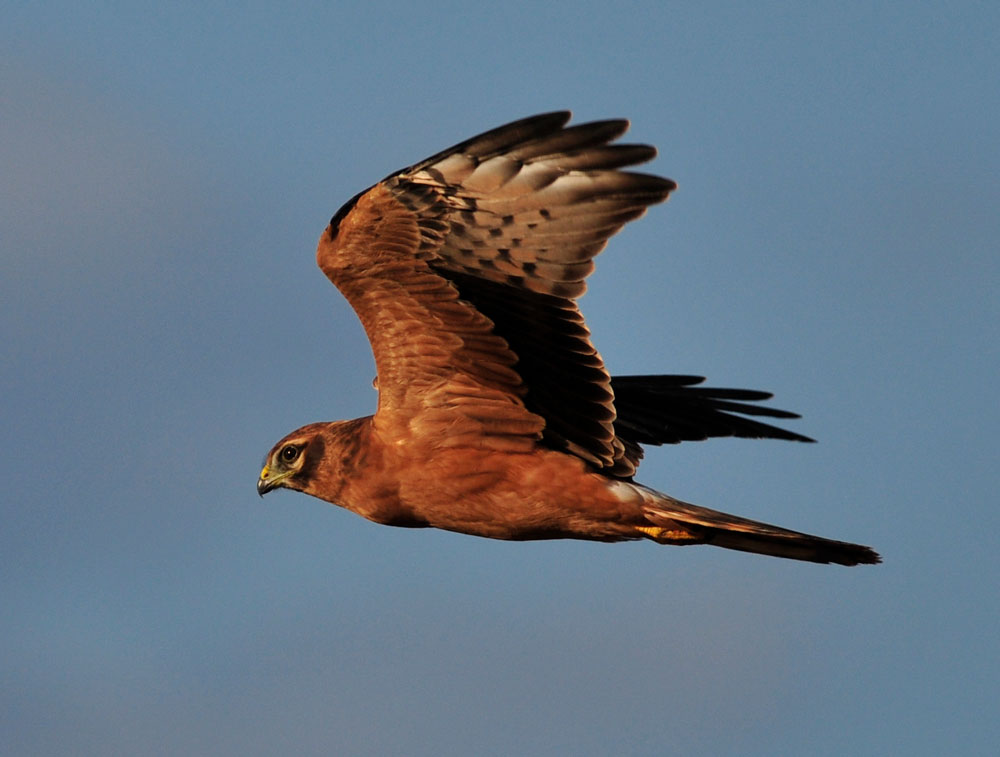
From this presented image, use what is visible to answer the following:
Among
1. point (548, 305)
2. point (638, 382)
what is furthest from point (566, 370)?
point (638, 382)

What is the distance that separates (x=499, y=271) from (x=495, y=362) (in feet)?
2.75

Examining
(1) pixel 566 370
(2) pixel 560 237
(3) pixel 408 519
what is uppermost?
(2) pixel 560 237

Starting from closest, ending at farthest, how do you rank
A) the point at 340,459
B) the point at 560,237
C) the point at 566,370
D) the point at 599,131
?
the point at 599,131
the point at 560,237
the point at 566,370
the point at 340,459

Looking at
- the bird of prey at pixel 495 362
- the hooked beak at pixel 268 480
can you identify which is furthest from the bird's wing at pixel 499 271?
the hooked beak at pixel 268 480

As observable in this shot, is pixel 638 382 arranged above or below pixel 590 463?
above

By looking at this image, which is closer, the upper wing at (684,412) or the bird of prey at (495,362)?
the bird of prey at (495,362)

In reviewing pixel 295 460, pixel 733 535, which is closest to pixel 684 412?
pixel 733 535

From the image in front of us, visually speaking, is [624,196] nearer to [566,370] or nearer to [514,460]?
[566,370]

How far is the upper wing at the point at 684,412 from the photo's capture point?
470 inches

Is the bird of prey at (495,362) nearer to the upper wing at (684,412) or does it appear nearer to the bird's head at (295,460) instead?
the bird's head at (295,460)

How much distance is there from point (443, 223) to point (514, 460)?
73.8 inches

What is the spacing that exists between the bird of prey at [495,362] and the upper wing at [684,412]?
3.00ft

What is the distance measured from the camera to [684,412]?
12125 millimetres

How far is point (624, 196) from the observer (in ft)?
28.4
